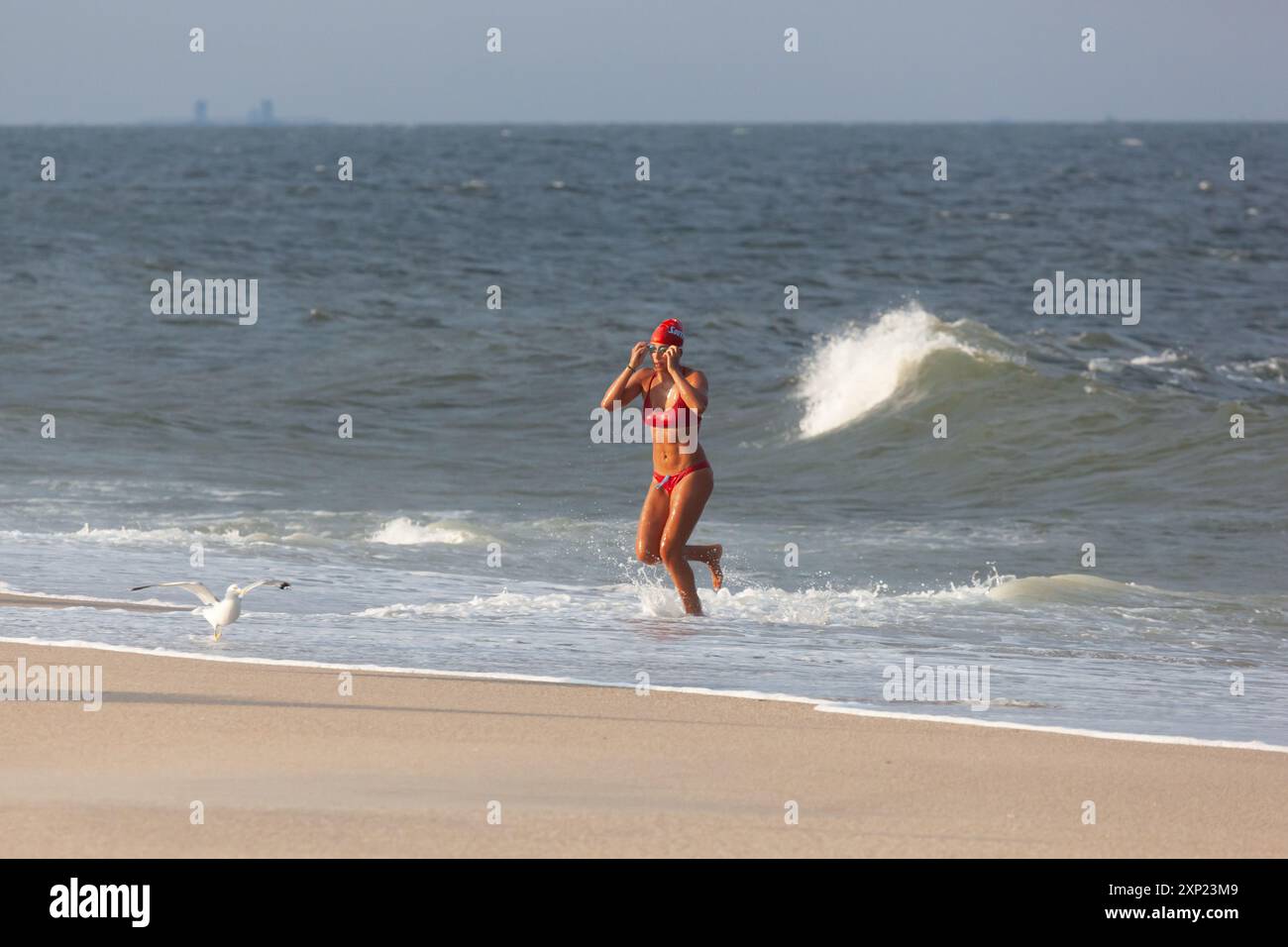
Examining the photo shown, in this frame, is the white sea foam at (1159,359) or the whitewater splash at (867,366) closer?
the whitewater splash at (867,366)

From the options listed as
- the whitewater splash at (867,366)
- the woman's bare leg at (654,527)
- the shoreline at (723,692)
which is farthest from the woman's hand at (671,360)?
the whitewater splash at (867,366)

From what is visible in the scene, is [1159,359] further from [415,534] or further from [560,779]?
[560,779]

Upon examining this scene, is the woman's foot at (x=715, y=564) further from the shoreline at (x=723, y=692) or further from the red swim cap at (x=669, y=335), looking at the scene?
the shoreline at (x=723, y=692)

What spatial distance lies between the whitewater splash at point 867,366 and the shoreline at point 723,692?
39.4ft

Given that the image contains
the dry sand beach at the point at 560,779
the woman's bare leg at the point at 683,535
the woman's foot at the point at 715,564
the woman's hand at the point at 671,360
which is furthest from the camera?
the woman's foot at the point at 715,564

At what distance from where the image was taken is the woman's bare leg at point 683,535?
1038cm

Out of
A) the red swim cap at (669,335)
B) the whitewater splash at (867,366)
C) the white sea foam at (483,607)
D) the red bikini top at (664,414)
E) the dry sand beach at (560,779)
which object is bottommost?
the dry sand beach at (560,779)

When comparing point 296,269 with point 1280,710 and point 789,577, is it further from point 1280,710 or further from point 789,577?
point 1280,710

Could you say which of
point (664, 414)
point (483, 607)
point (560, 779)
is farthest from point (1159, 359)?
point (560, 779)

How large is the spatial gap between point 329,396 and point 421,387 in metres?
1.22

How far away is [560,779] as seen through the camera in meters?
6.47

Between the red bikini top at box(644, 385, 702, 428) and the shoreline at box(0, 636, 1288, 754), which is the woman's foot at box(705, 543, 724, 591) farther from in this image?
the shoreline at box(0, 636, 1288, 754)

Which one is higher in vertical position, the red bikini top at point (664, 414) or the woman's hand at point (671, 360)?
the woman's hand at point (671, 360)

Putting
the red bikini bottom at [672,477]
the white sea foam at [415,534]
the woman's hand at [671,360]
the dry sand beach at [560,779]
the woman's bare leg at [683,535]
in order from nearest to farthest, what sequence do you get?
the dry sand beach at [560,779]
the woman's hand at [671,360]
the woman's bare leg at [683,535]
the red bikini bottom at [672,477]
the white sea foam at [415,534]
